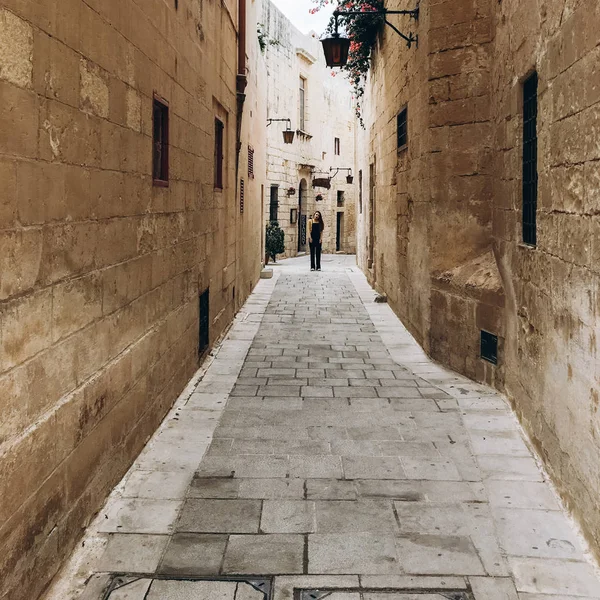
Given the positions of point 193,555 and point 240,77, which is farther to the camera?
point 240,77

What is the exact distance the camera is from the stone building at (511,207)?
383 cm

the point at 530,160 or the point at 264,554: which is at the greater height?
the point at 530,160

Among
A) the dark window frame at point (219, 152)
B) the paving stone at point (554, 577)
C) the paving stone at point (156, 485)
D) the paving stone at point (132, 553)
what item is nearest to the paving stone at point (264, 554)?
the paving stone at point (132, 553)

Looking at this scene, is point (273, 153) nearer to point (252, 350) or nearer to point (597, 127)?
point (252, 350)

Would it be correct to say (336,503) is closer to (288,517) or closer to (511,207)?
(288,517)

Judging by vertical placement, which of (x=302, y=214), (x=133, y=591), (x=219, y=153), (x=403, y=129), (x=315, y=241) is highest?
(x=403, y=129)

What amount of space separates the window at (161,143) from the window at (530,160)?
294cm

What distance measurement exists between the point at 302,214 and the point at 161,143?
2179cm

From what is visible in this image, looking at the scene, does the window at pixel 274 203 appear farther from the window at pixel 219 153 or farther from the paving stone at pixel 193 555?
the paving stone at pixel 193 555

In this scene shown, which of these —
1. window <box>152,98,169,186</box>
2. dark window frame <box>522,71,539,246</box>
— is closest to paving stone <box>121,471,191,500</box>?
window <box>152,98,169,186</box>

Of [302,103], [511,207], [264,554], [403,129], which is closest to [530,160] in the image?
[511,207]

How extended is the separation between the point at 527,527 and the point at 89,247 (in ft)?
9.38

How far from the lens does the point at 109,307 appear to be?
4035mm

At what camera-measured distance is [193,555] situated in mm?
3480
